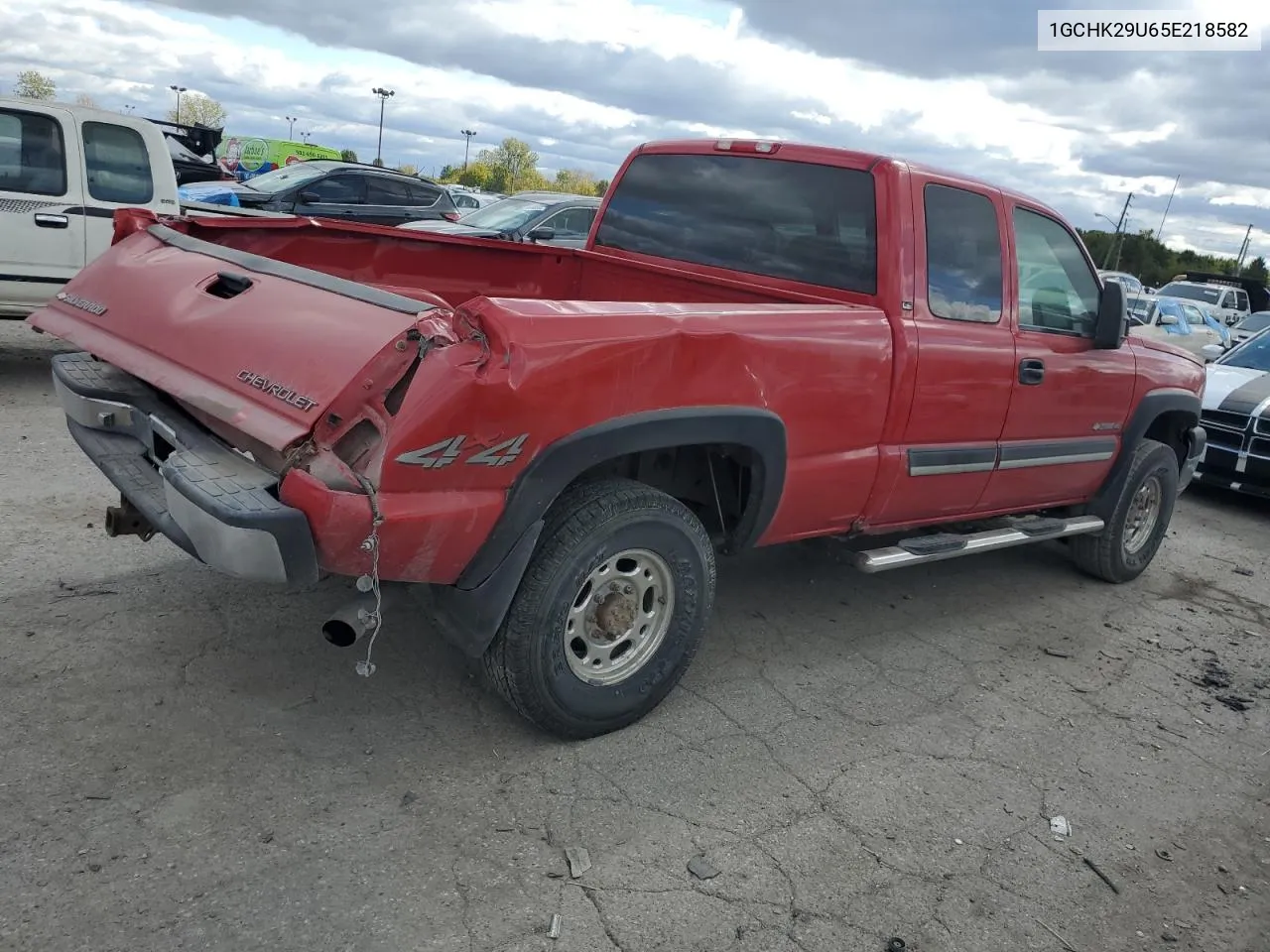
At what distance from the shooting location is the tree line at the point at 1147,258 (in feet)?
181

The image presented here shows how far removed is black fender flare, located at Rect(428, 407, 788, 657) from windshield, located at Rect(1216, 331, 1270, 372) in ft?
26.0

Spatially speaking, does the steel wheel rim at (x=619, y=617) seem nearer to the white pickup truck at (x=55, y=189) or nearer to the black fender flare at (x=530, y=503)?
the black fender flare at (x=530, y=503)

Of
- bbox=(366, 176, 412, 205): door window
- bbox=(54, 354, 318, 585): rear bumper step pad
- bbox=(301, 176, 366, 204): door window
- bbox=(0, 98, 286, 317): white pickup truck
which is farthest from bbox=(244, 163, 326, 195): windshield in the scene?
bbox=(54, 354, 318, 585): rear bumper step pad

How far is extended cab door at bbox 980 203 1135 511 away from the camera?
4758 millimetres

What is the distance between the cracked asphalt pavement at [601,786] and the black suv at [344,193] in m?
10.7

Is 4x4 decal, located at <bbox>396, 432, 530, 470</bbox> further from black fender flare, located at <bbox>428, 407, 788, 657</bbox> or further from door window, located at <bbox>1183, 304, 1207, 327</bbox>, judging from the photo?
door window, located at <bbox>1183, 304, 1207, 327</bbox>

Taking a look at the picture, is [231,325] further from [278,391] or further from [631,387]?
[631,387]

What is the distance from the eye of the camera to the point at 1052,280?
4996mm

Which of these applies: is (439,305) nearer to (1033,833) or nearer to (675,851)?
(675,851)

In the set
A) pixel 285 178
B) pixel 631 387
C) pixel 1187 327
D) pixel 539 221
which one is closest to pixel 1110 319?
pixel 631 387

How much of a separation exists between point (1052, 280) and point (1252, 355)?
5829 mm

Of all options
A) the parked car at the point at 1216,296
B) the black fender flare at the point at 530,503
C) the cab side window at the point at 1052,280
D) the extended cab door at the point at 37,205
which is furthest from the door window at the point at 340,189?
the parked car at the point at 1216,296

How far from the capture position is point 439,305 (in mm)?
3043

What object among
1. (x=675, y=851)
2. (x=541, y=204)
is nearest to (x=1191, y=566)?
(x=675, y=851)
